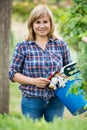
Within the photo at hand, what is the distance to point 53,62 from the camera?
4219 mm

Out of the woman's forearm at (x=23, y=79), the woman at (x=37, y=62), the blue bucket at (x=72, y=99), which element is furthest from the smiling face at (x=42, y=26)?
the blue bucket at (x=72, y=99)

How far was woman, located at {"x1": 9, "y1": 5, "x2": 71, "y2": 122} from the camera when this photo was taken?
13.8 ft

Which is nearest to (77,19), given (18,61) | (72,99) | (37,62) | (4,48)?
(37,62)

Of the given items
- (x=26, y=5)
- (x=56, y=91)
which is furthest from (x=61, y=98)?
(x=26, y=5)

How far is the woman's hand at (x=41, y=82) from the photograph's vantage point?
4.05 metres

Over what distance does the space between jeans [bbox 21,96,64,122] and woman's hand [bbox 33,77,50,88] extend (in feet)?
0.59

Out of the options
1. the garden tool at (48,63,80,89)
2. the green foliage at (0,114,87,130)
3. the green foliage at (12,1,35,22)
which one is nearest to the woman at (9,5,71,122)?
the garden tool at (48,63,80,89)

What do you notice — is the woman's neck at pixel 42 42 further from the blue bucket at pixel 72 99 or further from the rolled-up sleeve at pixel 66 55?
the blue bucket at pixel 72 99

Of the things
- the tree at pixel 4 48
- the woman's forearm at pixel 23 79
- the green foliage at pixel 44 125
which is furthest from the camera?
the tree at pixel 4 48

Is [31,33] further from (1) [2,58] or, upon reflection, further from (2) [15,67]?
(1) [2,58]

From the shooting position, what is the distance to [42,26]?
4199mm

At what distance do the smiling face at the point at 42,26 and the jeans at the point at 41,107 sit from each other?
1.94ft

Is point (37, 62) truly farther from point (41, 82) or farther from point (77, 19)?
point (77, 19)

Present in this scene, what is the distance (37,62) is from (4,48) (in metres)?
1.13
